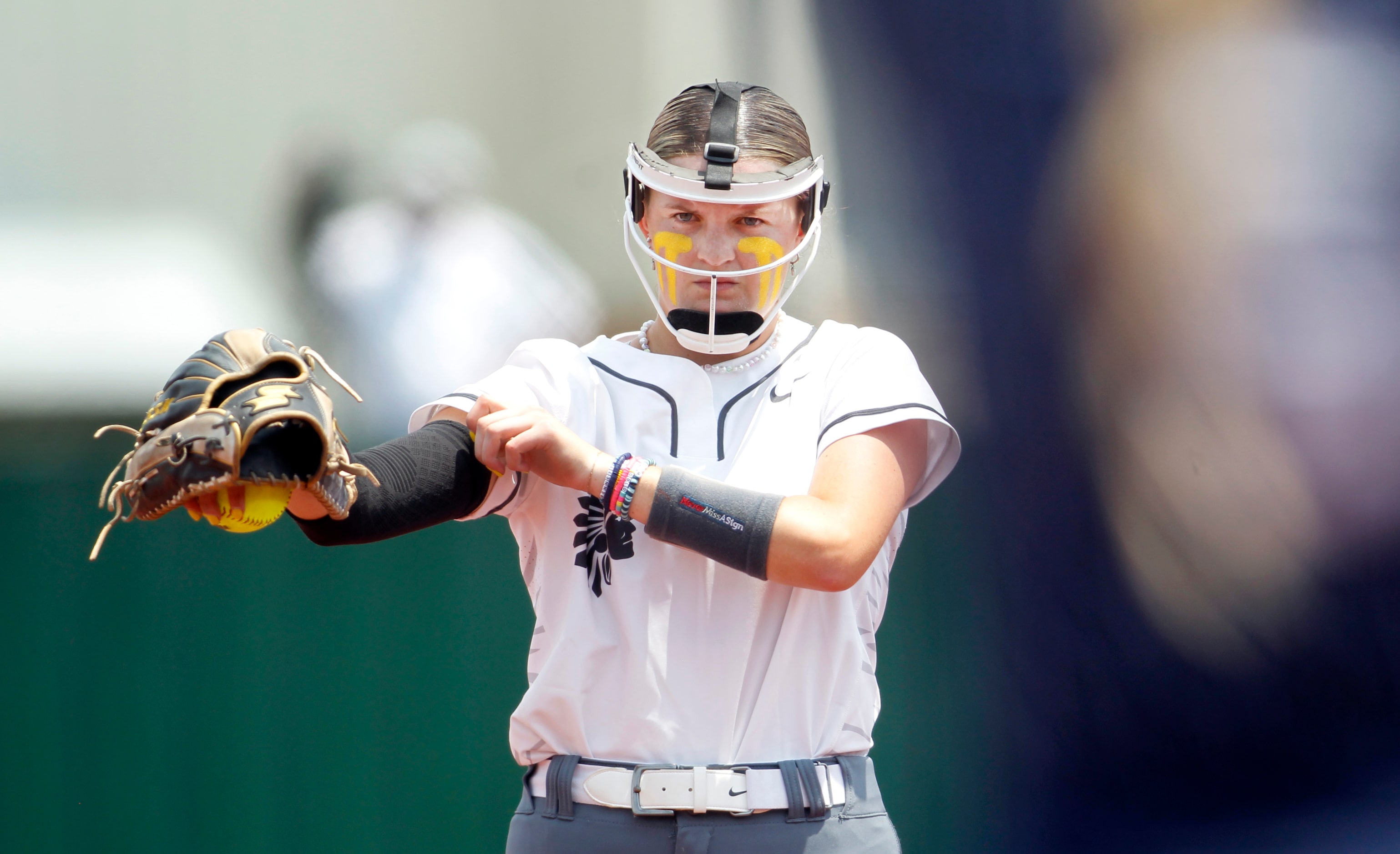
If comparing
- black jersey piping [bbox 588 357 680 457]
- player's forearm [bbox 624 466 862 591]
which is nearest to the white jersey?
black jersey piping [bbox 588 357 680 457]

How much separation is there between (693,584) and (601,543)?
0.43ft

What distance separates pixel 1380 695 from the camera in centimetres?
241

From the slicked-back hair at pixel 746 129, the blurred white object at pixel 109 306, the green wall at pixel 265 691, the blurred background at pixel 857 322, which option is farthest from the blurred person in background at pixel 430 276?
the slicked-back hair at pixel 746 129

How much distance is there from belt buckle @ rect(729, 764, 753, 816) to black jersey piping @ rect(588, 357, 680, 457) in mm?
406

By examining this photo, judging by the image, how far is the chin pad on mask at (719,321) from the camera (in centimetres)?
159

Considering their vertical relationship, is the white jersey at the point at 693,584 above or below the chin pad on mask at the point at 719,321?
below

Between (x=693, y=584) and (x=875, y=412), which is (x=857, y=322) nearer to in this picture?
(x=875, y=412)

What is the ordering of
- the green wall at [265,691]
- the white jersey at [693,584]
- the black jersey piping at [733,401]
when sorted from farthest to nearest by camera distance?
the green wall at [265,691]
the black jersey piping at [733,401]
the white jersey at [693,584]

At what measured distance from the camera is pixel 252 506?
1.22 m

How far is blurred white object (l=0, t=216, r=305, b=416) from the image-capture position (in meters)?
2.37

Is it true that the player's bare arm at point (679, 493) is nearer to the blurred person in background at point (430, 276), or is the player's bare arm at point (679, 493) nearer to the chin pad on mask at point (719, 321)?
the chin pad on mask at point (719, 321)

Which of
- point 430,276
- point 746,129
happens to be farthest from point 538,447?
point 430,276

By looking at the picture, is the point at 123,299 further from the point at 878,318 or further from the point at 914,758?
the point at 914,758

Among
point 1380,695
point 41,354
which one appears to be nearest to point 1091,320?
point 1380,695
